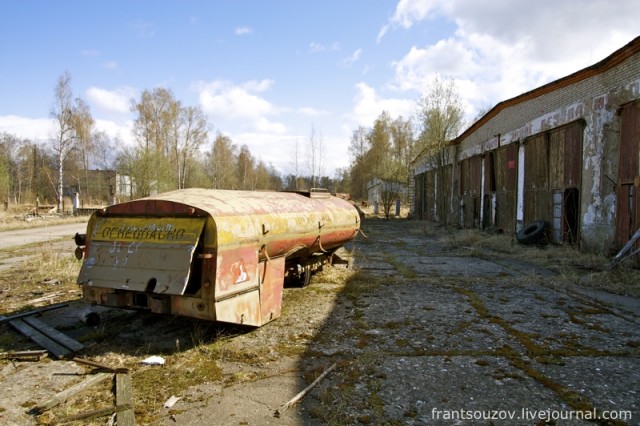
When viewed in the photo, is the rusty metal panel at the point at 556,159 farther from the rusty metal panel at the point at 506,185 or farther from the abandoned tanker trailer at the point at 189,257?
the abandoned tanker trailer at the point at 189,257

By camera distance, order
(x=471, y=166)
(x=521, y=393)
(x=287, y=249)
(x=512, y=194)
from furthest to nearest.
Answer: (x=471, y=166)
(x=512, y=194)
(x=287, y=249)
(x=521, y=393)

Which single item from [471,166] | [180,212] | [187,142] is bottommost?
[180,212]

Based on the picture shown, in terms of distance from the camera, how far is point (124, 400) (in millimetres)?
3193

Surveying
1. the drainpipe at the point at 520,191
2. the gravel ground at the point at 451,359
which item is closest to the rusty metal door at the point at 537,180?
the drainpipe at the point at 520,191

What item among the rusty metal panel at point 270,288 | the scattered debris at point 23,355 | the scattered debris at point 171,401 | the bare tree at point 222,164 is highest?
the bare tree at point 222,164

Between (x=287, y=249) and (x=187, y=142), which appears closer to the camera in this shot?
(x=287, y=249)

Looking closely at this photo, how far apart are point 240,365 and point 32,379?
1772 mm

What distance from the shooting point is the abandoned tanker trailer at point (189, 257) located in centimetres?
420

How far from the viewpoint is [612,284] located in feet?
25.1

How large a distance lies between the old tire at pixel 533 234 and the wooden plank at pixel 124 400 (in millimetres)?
12521

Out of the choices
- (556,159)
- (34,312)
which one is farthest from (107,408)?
(556,159)

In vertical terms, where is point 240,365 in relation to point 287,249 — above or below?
below

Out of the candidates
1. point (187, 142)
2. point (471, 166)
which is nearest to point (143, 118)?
point (187, 142)

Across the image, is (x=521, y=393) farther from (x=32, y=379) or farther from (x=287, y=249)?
(x=32, y=379)
